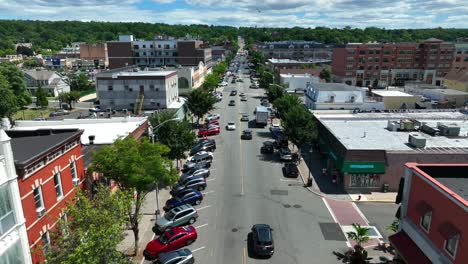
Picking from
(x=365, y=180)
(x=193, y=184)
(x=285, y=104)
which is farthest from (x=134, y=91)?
Result: (x=365, y=180)

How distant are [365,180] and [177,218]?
19.9 metres

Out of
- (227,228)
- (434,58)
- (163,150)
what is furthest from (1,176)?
(434,58)

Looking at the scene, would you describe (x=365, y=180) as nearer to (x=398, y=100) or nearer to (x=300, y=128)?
(x=300, y=128)

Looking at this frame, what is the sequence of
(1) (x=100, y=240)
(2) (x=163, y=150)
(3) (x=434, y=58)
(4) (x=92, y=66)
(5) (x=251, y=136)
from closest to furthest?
1. (1) (x=100, y=240)
2. (2) (x=163, y=150)
3. (5) (x=251, y=136)
4. (3) (x=434, y=58)
5. (4) (x=92, y=66)

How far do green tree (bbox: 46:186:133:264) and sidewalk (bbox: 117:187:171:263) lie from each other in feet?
20.9

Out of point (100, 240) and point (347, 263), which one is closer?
point (100, 240)

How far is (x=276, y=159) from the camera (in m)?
44.9

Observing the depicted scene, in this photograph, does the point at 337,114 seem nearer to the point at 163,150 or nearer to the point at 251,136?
the point at 251,136

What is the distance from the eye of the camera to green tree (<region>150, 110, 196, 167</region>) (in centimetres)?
3700

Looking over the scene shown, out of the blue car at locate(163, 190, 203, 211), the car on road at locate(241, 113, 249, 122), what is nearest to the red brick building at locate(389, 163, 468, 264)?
the blue car at locate(163, 190, 203, 211)

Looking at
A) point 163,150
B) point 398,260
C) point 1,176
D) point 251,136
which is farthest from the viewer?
point 251,136

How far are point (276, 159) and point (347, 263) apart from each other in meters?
22.5

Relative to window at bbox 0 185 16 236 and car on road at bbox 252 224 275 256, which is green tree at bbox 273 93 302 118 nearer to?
car on road at bbox 252 224 275 256

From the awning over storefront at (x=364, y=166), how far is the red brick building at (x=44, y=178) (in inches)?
992
